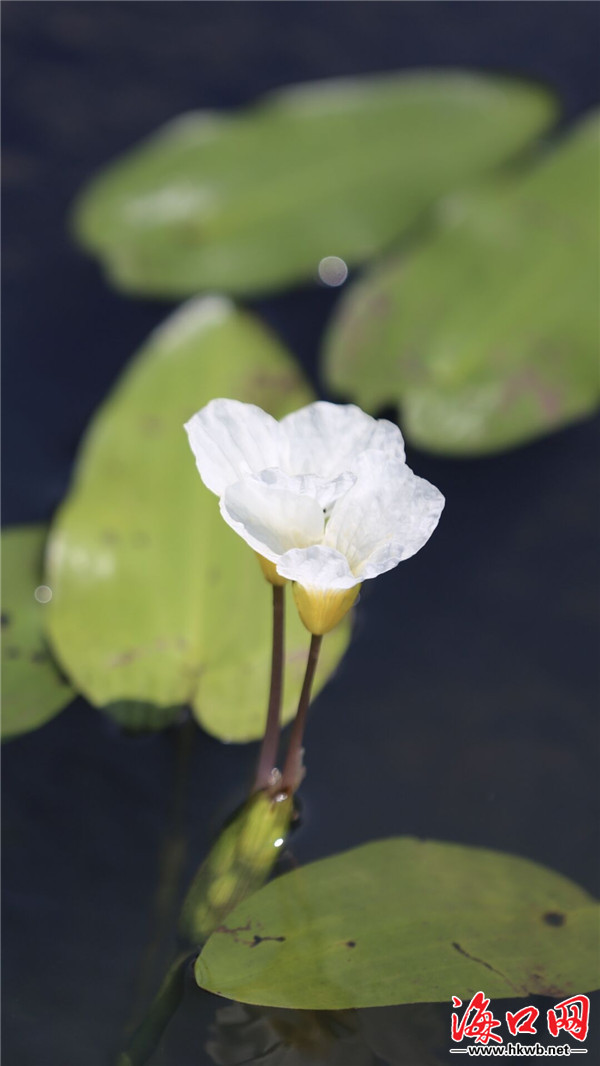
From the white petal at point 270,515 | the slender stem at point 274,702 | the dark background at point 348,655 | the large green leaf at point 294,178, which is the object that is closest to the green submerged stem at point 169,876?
the dark background at point 348,655

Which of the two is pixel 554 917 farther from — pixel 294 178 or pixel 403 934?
pixel 294 178

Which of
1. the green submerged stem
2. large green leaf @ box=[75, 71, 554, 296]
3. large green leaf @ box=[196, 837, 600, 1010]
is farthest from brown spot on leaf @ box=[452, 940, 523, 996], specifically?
large green leaf @ box=[75, 71, 554, 296]

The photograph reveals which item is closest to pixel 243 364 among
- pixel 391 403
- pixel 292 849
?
pixel 391 403

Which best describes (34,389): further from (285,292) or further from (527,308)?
(527,308)

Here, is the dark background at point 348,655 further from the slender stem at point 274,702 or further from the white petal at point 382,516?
the white petal at point 382,516

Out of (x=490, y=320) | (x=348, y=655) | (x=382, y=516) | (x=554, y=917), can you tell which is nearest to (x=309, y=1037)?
(x=554, y=917)

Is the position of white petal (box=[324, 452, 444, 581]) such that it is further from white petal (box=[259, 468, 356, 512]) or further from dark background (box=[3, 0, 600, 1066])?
dark background (box=[3, 0, 600, 1066])
